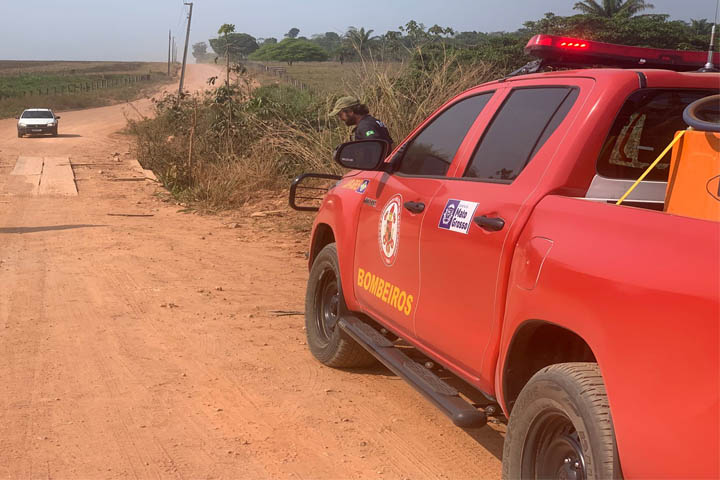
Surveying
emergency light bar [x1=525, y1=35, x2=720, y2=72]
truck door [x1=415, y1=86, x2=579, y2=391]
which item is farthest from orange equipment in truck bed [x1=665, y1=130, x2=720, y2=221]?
emergency light bar [x1=525, y1=35, x2=720, y2=72]

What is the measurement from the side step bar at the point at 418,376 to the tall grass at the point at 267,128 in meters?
6.95

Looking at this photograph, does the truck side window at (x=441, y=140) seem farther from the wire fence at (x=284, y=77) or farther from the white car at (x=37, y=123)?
the white car at (x=37, y=123)

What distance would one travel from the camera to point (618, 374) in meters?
2.53

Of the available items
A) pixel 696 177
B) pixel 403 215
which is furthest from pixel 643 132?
pixel 403 215

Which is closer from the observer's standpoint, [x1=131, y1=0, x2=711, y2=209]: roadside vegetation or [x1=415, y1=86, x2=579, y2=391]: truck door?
[x1=415, y1=86, x2=579, y2=391]: truck door

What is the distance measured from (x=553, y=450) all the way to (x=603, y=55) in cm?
196

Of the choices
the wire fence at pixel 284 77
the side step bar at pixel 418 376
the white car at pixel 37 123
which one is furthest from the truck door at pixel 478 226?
the white car at pixel 37 123

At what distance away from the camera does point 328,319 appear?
5.80 meters

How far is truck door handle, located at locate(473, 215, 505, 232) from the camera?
11.1 ft

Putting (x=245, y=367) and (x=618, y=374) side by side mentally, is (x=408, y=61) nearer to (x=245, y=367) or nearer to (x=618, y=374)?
(x=245, y=367)

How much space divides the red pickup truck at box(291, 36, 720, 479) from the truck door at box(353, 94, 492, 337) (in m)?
0.01

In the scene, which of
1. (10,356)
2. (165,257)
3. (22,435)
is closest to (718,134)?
(22,435)

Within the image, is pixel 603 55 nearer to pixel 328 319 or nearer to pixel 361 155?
pixel 361 155

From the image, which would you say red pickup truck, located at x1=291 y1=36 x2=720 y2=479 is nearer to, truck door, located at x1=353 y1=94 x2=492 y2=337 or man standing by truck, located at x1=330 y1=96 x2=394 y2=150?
truck door, located at x1=353 y1=94 x2=492 y2=337
